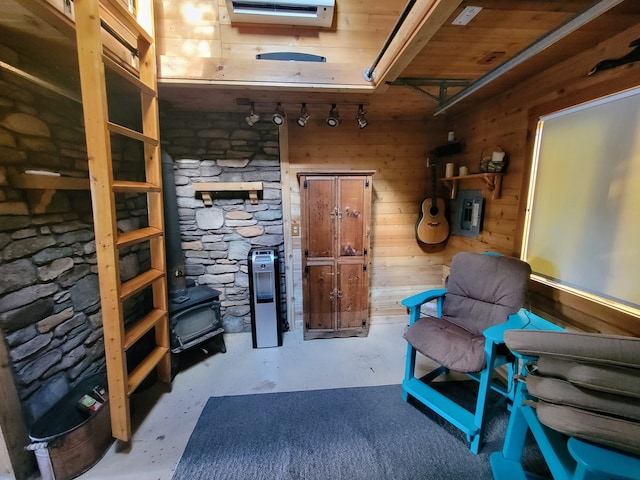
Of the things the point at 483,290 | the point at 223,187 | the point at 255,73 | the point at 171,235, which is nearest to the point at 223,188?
the point at 223,187

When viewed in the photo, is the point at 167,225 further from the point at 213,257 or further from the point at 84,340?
the point at 84,340

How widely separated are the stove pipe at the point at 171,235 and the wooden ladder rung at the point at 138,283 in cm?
42

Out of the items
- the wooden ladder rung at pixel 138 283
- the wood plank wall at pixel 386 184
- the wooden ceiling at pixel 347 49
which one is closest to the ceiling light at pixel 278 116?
the wooden ceiling at pixel 347 49

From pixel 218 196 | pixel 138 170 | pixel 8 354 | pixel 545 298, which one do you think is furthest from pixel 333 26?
pixel 8 354

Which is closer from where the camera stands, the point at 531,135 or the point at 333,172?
the point at 531,135

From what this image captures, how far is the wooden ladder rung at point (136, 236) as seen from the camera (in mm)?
1460

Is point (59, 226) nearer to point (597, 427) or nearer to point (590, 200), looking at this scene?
point (597, 427)

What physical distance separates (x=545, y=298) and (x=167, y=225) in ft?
10.0

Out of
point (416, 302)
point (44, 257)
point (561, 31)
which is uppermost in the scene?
point (561, 31)

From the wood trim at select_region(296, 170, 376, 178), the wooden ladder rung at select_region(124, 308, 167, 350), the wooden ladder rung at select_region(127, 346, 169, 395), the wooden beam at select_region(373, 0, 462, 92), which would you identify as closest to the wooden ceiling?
the wooden beam at select_region(373, 0, 462, 92)

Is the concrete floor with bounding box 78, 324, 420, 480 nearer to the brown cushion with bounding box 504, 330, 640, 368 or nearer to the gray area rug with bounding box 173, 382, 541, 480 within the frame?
the gray area rug with bounding box 173, 382, 541, 480

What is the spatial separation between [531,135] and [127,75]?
2649mm

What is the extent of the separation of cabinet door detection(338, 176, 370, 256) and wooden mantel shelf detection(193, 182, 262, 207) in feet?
2.80

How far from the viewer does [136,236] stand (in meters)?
1.59
